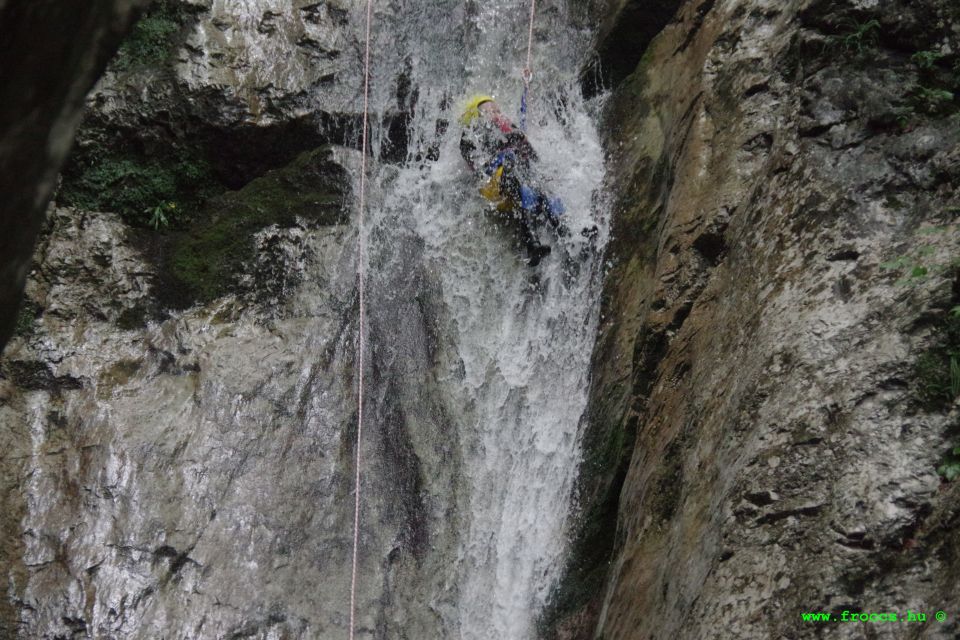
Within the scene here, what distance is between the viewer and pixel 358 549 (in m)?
5.46

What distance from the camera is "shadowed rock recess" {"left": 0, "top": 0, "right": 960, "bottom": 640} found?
2809 millimetres

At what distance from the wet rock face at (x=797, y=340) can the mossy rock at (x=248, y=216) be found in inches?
120

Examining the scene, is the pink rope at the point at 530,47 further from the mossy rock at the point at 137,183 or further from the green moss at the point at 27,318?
the green moss at the point at 27,318

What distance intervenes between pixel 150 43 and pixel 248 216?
5.90 feet

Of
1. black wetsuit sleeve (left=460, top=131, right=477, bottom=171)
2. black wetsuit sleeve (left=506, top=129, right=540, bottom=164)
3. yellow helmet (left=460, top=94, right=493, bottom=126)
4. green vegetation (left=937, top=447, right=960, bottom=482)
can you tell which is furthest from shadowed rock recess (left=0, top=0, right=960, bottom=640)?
black wetsuit sleeve (left=506, top=129, right=540, bottom=164)

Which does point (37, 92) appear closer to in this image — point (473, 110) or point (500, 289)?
point (500, 289)

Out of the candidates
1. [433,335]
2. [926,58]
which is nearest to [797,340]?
[926,58]

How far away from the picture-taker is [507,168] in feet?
21.6

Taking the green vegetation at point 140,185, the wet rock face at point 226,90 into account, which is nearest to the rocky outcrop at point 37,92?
the green vegetation at point 140,185

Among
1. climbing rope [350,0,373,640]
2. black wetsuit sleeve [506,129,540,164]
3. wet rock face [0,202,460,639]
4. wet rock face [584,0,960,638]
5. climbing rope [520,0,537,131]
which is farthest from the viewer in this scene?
climbing rope [520,0,537,131]

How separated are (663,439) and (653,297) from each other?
3.38 ft

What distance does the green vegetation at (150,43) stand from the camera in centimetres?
653

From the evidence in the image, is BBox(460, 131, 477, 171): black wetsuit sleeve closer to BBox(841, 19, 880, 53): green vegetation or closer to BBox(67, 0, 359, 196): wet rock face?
BBox(67, 0, 359, 196): wet rock face

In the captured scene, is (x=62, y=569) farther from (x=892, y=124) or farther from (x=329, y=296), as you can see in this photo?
(x=892, y=124)
